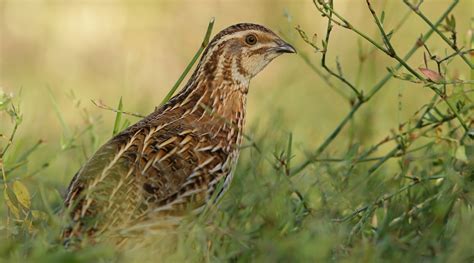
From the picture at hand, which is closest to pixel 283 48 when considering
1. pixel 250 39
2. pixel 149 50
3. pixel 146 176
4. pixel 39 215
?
pixel 250 39

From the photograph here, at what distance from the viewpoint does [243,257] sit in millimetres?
4520

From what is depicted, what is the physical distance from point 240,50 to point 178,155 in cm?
93

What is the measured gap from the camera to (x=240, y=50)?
222 inches

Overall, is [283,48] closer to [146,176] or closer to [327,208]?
[327,208]

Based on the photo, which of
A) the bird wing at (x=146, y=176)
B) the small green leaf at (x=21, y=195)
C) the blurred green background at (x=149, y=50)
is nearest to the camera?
the bird wing at (x=146, y=176)

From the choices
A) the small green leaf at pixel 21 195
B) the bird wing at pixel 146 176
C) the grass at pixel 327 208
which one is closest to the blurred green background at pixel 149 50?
the grass at pixel 327 208

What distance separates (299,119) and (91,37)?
3.08m

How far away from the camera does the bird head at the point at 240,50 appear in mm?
5613

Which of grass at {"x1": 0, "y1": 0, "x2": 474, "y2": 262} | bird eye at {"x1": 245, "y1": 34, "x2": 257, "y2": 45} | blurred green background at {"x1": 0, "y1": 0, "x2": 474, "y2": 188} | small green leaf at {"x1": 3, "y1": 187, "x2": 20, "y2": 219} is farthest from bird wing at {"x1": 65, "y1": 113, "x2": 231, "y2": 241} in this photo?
blurred green background at {"x1": 0, "y1": 0, "x2": 474, "y2": 188}

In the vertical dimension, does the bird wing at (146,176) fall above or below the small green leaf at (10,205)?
above

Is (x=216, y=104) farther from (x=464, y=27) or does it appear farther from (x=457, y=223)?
(x=464, y=27)

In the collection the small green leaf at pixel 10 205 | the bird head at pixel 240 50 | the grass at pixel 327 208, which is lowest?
the small green leaf at pixel 10 205

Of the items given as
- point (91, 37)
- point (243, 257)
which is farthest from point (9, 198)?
point (91, 37)

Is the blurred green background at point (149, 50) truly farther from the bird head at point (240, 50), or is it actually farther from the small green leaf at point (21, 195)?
the small green leaf at point (21, 195)
